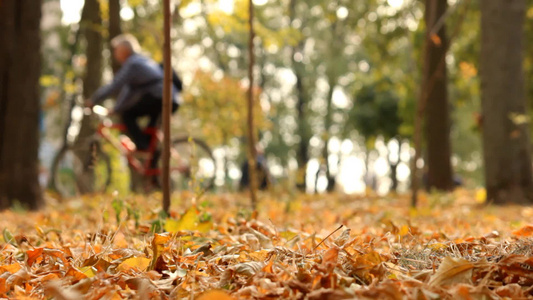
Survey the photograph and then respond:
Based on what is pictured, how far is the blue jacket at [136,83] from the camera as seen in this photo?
7895mm

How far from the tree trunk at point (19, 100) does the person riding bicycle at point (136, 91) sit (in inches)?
39.4

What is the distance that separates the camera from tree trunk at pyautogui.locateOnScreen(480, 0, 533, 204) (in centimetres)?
820

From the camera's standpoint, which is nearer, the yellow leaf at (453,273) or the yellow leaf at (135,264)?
the yellow leaf at (453,273)

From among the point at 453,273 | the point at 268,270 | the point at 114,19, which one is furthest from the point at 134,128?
the point at 453,273

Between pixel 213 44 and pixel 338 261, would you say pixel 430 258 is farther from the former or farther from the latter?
pixel 213 44

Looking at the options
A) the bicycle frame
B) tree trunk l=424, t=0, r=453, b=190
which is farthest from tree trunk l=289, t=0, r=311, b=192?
the bicycle frame

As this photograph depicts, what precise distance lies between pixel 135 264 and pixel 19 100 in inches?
228

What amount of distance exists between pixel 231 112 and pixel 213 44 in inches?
198

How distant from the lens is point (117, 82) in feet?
26.5

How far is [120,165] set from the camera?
408 inches

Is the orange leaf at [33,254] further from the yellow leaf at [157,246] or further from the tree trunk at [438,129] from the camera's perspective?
the tree trunk at [438,129]

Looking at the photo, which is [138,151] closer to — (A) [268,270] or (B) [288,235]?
(B) [288,235]

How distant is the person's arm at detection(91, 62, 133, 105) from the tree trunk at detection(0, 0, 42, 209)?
35.0 inches

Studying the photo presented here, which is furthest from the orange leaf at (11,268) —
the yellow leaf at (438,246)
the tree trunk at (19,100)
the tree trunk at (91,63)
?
the tree trunk at (91,63)
